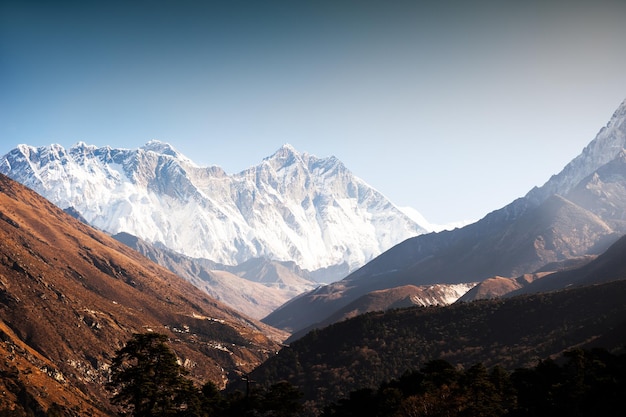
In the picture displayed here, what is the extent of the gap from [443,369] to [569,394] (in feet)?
53.3

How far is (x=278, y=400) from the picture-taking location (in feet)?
225

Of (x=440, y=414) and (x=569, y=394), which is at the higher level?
(x=440, y=414)

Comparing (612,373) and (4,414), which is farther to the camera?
(4,414)

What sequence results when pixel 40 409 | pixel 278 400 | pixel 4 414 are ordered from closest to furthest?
pixel 278 400
pixel 4 414
pixel 40 409

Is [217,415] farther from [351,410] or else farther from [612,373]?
[612,373]

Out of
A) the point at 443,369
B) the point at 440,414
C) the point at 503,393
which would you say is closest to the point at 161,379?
the point at 440,414

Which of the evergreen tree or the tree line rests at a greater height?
the evergreen tree

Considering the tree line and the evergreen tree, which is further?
the tree line

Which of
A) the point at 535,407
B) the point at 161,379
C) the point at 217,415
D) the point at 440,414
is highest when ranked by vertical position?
the point at 161,379

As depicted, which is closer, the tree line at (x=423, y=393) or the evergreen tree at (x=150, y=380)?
the evergreen tree at (x=150, y=380)

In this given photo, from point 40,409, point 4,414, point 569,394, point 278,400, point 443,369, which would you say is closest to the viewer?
point 278,400

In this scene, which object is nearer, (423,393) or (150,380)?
(150,380)

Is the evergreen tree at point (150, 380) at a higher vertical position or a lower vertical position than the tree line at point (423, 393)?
higher

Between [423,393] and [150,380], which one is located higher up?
[150,380]
